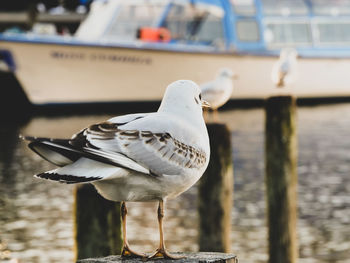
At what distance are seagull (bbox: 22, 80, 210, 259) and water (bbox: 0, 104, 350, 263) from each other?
2323 millimetres

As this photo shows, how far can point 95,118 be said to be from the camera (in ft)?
71.9

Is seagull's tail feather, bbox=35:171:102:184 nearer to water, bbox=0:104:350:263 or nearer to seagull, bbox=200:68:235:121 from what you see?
water, bbox=0:104:350:263

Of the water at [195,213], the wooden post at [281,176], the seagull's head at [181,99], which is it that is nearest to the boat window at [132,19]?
the water at [195,213]

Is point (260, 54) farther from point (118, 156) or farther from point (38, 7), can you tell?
point (118, 156)

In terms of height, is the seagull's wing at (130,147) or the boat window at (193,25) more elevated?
the boat window at (193,25)

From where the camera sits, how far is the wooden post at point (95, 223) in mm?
5008

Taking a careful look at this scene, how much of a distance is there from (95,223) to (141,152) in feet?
5.35

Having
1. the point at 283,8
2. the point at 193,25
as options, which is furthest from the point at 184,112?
the point at 283,8

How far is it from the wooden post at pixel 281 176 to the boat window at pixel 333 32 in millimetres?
18855

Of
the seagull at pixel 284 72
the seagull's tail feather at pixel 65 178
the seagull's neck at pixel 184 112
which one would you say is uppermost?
the seagull at pixel 284 72

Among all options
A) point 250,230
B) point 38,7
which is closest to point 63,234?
point 250,230

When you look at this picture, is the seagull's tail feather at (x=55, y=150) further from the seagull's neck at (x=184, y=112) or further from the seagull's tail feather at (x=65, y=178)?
the seagull's neck at (x=184, y=112)

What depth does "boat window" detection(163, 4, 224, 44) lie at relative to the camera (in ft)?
78.5

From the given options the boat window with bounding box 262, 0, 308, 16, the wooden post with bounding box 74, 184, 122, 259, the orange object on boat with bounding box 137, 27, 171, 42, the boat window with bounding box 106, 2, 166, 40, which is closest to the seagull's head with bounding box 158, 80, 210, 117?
the wooden post with bounding box 74, 184, 122, 259
